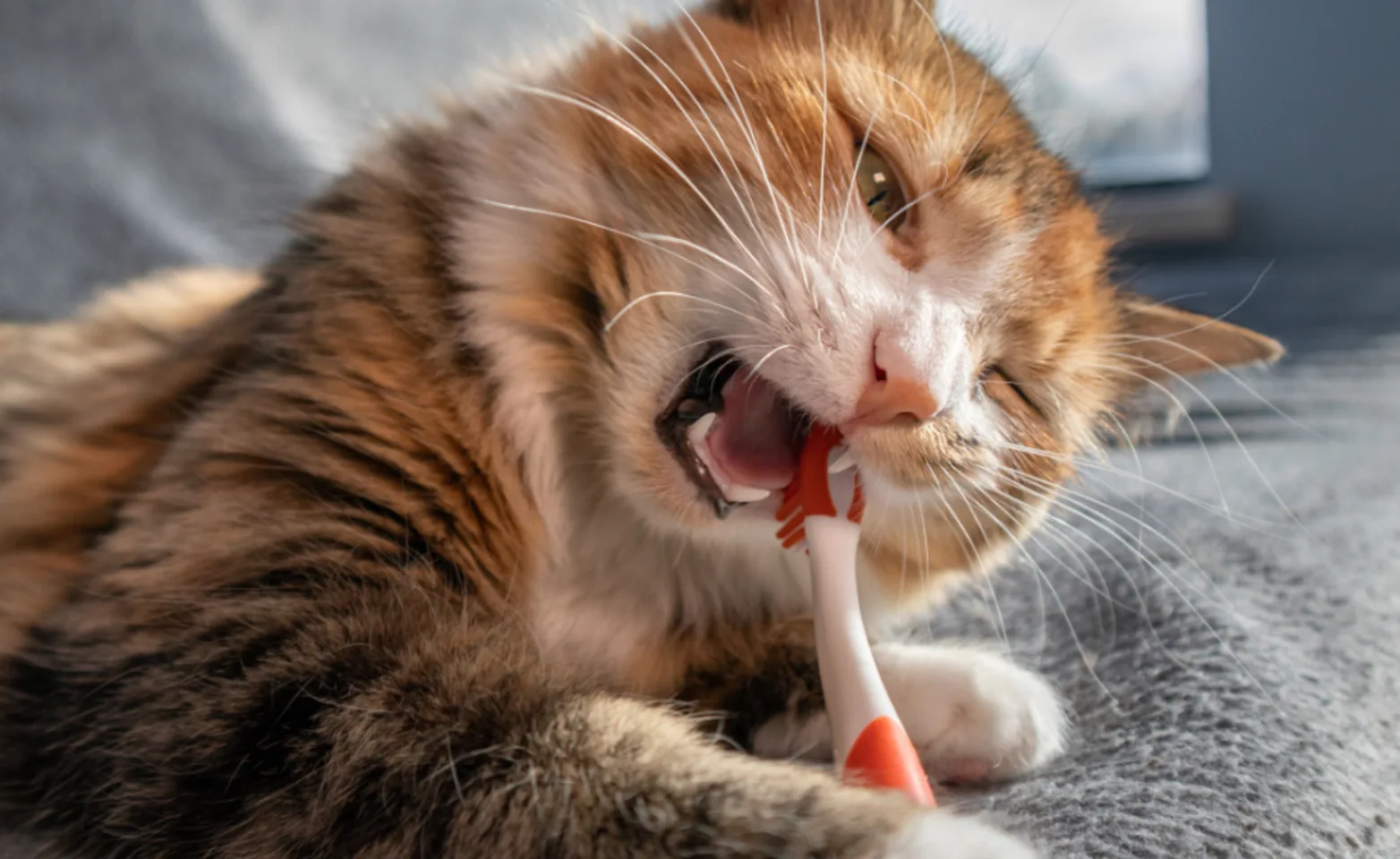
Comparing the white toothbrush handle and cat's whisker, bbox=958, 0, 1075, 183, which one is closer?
the white toothbrush handle

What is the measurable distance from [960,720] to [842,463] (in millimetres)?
261

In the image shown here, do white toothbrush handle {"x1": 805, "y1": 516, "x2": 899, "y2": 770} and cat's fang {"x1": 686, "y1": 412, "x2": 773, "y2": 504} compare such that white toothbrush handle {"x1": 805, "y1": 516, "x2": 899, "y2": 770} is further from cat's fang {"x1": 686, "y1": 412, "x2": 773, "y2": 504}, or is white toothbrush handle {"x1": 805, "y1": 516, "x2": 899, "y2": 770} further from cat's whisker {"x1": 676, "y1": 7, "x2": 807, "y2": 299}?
cat's whisker {"x1": 676, "y1": 7, "x2": 807, "y2": 299}

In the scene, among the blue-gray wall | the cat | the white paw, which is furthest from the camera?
the blue-gray wall

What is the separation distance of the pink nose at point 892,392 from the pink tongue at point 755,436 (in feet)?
0.35

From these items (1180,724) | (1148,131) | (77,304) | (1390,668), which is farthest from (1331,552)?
(1148,131)

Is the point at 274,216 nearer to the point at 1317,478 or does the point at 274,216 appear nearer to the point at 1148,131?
the point at 1317,478

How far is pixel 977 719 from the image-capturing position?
0.95 meters

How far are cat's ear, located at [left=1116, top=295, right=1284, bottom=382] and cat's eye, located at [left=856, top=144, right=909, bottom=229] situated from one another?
38cm

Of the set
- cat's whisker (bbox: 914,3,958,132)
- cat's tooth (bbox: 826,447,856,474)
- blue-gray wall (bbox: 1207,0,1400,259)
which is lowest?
blue-gray wall (bbox: 1207,0,1400,259)

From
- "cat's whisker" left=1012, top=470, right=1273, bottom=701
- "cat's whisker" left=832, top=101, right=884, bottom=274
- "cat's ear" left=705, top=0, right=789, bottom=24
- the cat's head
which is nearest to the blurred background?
"cat's ear" left=705, top=0, right=789, bottom=24

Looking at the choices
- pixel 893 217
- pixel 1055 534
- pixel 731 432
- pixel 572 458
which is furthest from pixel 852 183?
pixel 1055 534

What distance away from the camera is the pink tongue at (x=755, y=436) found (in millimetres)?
968

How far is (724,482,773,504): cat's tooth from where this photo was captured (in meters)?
0.95

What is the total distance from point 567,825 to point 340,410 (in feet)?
1.55
